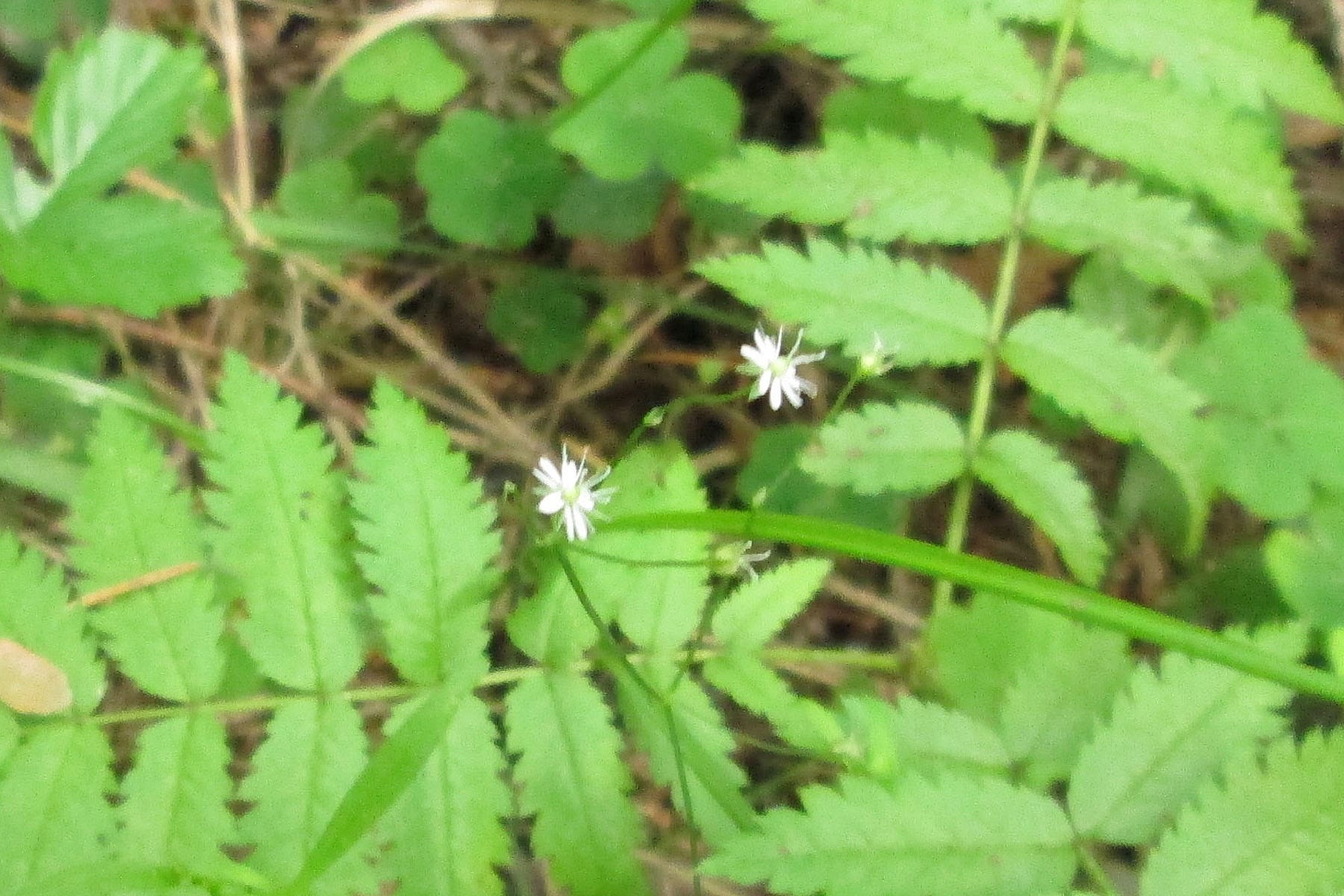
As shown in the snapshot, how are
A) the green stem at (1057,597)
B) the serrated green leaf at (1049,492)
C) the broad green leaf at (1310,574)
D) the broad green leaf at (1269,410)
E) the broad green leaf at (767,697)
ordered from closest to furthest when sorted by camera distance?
the green stem at (1057,597), the broad green leaf at (767,697), the serrated green leaf at (1049,492), the broad green leaf at (1310,574), the broad green leaf at (1269,410)

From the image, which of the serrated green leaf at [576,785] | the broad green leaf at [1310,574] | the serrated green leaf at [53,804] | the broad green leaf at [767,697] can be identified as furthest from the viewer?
the broad green leaf at [1310,574]

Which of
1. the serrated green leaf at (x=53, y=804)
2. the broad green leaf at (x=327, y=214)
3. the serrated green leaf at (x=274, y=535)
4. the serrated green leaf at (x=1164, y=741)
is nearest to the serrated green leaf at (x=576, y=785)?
the serrated green leaf at (x=274, y=535)

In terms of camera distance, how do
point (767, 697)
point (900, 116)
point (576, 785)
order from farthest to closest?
point (900, 116) < point (767, 697) < point (576, 785)

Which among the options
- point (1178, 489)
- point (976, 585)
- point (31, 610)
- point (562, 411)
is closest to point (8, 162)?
point (31, 610)

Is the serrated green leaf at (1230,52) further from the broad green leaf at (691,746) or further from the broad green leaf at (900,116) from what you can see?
the broad green leaf at (691,746)

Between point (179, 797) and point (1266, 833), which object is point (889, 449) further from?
point (179, 797)

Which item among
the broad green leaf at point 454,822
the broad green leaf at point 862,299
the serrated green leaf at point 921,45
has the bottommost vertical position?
the broad green leaf at point 454,822

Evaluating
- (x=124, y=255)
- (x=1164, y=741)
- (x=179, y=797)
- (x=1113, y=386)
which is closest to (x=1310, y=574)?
(x=1113, y=386)
